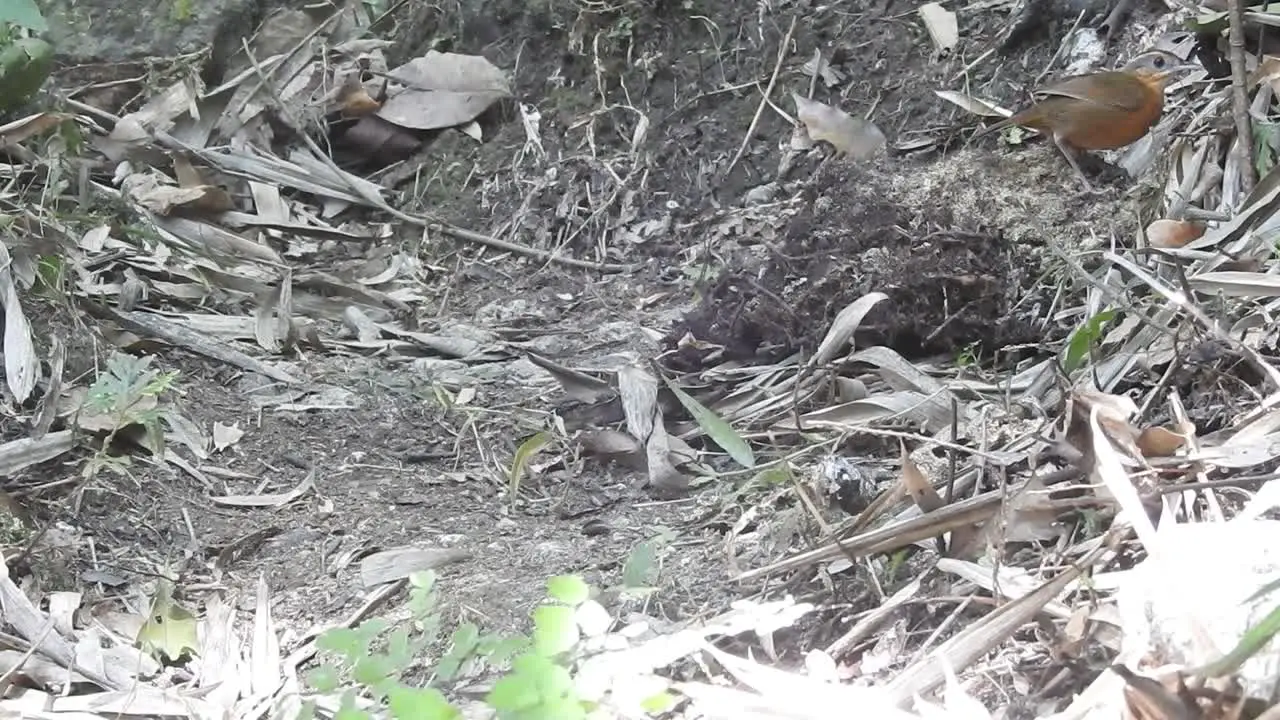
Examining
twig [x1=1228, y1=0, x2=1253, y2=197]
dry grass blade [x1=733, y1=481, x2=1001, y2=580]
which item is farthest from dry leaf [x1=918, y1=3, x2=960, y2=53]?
dry grass blade [x1=733, y1=481, x2=1001, y2=580]

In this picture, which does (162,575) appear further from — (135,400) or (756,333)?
(756,333)

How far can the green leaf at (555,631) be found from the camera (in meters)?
0.92

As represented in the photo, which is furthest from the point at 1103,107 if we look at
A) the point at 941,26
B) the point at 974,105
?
the point at 941,26

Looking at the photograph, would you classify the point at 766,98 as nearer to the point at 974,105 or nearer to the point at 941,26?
the point at 941,26

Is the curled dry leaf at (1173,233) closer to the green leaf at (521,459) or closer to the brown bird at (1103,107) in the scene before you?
the brown bird at (1103,107)

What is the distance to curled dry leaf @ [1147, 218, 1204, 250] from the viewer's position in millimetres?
1742

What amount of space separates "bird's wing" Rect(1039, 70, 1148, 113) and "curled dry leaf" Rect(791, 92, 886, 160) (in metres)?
0.46

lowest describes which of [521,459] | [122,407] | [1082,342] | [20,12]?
[521,459]

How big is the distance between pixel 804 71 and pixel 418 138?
999mm

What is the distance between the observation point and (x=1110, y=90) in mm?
1934

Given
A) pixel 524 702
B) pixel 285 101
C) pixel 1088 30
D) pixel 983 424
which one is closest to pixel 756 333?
pixel 983 424

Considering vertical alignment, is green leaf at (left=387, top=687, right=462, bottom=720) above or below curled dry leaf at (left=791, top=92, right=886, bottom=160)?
above

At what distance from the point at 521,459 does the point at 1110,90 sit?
1120 millimetres

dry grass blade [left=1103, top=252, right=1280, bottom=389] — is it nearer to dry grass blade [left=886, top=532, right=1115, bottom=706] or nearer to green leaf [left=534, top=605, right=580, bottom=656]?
dry grass blade [left=886, top=532, right=1115, bottom=706]
